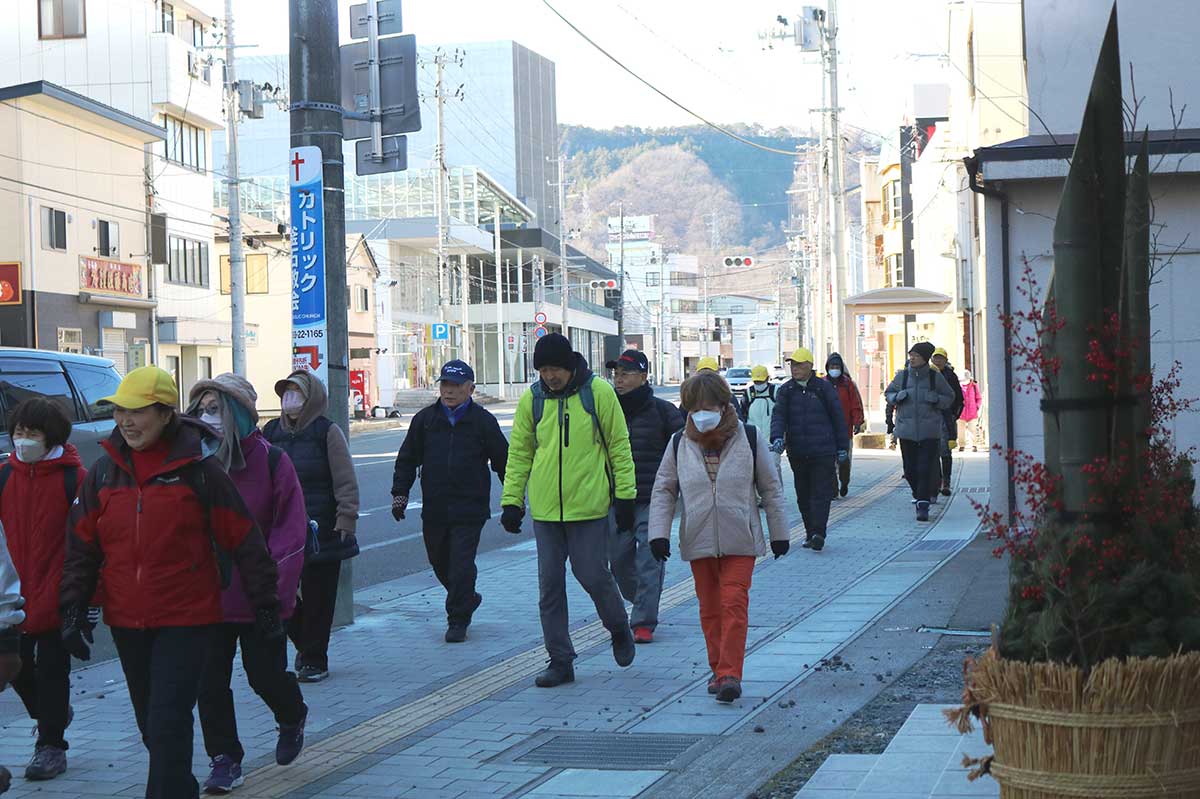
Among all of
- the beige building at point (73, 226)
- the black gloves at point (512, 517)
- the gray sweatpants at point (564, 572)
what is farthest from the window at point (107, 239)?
the gray sweatpants at point (564, 572)

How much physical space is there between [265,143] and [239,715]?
9019 centimetres

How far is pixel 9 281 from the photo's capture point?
116ft

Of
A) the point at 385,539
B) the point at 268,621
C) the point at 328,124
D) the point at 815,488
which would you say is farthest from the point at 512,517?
the point at 385,539

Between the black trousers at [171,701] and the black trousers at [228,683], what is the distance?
41 cm

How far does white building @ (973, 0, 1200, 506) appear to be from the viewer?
40.8ft

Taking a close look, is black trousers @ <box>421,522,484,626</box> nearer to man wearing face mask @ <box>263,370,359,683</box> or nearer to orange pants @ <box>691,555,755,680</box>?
man wearing face mask @ <box>263,370,359,683</box>

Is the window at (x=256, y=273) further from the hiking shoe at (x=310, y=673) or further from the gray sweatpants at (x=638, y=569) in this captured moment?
the hiking shoe at (x=310, y=673)

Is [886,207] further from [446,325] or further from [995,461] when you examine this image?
[995,461]

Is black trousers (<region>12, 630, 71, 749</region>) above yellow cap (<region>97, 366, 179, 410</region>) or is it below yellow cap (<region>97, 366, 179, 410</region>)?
below

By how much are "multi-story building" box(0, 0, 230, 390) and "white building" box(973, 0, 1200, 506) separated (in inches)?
1409

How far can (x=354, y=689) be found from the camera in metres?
7.87

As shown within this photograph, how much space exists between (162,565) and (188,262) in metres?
45.1

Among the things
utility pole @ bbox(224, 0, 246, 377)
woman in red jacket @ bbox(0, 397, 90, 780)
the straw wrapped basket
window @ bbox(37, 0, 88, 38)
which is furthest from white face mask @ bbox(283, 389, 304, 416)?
window @ bbox(37, 0, 88, 38)

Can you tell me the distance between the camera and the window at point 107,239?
40250 mm
